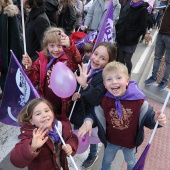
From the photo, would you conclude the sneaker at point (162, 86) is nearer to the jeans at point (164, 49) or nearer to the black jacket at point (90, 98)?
the jeans at point (164, 49)

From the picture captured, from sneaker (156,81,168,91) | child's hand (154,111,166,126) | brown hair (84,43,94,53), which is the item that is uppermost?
brown hair (84,43,94,53)

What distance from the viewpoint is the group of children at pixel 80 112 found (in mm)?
1881

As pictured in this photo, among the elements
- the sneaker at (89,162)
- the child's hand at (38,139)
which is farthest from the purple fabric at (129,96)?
the sneaker at (89,162)

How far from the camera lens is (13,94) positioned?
2.44 metres

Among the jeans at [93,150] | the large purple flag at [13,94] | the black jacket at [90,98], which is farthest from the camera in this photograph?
the jeans at [93,150]

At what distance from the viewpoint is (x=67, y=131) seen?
6.71 ft

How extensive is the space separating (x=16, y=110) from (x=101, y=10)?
295cm

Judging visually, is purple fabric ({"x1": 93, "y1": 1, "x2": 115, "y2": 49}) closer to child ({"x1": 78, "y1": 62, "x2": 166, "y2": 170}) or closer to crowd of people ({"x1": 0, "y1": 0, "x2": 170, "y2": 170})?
crowd of people ({"x1": 0, "y1": 0, "x2": 170, "y2": 170})

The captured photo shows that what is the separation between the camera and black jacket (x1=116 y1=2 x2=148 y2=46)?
410 centimetres

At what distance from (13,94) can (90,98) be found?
83cm

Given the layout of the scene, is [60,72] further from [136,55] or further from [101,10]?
[136,55]

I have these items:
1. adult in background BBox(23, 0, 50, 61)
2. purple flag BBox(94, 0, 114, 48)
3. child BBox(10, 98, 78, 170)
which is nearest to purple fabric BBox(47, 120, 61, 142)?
child BBox(10, 98, 78, 170)

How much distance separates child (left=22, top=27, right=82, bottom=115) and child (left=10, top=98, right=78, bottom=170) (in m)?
0.54

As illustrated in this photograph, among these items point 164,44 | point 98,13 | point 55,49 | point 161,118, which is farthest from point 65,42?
point 98,13
